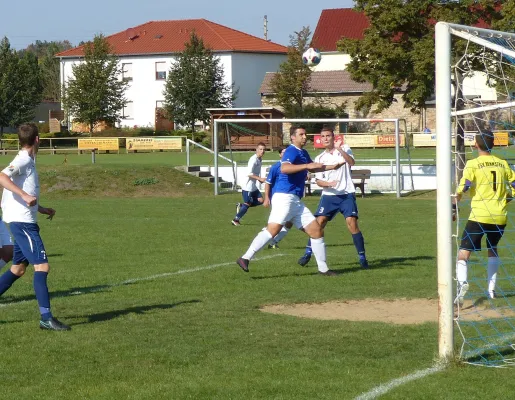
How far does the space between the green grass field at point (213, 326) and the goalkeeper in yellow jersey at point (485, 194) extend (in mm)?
1010

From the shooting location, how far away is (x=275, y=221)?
40.5 feet

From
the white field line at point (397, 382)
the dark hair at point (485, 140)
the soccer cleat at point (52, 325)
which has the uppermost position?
the dark hair at point (485, 140)

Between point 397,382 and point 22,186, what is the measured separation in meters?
4.16

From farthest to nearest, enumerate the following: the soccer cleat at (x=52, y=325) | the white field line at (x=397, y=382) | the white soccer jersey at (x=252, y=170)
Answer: the white soccer jersey at (x=252, y=170), the soccer cleat at (x=52, y=325), the white field line at (x=397, y=382)

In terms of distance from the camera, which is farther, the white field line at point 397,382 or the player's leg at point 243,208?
the player's leg at point 243,208

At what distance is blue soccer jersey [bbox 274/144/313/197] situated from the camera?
12.3m

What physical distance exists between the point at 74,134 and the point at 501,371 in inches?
2628

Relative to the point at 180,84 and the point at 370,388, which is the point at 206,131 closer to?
the point at 180,84

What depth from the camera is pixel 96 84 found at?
6975 centimetres

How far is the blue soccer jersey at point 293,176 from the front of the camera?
40.4 ft

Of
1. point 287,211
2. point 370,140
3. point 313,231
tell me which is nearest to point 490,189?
point 313,231

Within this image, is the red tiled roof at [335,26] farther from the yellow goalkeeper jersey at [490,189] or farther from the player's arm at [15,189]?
the player's arm at [15,189]

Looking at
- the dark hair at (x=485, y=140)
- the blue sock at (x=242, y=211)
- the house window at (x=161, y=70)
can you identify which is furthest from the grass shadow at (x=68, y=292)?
the house window at (x=161, y=70)

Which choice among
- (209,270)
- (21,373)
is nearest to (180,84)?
(209,270)
